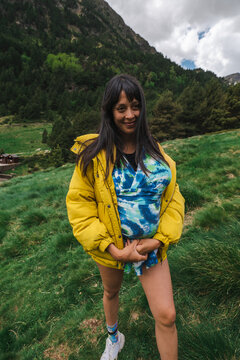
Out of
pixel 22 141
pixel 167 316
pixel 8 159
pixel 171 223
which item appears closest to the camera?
pixel 167 316

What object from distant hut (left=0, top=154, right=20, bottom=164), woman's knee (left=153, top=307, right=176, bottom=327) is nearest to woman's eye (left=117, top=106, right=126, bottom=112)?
woman's knee (left=153, top=307, right=176, bottom=327)

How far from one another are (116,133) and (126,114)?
20cm

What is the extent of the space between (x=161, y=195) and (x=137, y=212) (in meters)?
0.29

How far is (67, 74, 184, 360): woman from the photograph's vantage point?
4.72 ft

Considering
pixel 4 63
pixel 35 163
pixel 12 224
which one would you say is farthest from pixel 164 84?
pixel 12 224

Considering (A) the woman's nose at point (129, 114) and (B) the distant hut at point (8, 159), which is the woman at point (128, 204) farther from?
(B) the distant hut at point (8, 159)

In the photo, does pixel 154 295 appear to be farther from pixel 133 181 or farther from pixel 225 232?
pixel 225 232

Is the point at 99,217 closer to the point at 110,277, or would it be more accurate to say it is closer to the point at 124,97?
the point at 110,277

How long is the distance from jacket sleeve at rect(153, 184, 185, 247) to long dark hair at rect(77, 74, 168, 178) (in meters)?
0.38

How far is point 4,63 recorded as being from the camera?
114812 mm

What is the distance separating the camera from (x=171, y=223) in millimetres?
1549

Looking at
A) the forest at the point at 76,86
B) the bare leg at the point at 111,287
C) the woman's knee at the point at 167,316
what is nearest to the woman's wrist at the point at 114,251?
the bare leg at the point at 111,287

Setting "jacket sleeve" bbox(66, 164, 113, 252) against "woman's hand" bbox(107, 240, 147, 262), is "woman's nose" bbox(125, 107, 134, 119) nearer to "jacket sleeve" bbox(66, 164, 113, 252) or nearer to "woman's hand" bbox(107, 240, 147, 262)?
"jacket sleeve" bbox(66, 164, 113, 252)

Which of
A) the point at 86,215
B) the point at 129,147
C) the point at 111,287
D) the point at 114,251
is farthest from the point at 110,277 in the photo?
the point at 129,147
